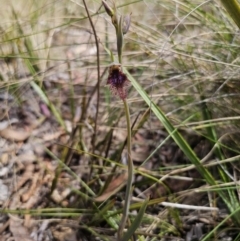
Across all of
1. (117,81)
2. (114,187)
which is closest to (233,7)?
(117,81)

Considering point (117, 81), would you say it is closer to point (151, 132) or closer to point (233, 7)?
point (233, 7)

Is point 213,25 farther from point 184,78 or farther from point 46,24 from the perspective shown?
point 46,24

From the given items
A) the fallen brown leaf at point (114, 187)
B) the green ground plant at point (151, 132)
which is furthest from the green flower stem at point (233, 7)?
the fallen brown leaf at point (114, 187)

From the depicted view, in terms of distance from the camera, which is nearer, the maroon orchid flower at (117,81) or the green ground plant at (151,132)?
the maroon orchid flower at (117,81)

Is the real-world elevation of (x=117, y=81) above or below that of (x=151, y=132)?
above

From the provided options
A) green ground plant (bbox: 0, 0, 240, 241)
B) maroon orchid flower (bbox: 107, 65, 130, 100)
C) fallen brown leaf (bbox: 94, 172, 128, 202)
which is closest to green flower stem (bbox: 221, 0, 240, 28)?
green ground plant (bbox: 0, 0, 240, 241)

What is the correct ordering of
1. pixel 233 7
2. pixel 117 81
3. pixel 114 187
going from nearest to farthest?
pixel 117 81 → pixel 233 7 → pixel 114 187

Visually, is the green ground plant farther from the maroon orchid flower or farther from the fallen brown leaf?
the maroon orchid flower

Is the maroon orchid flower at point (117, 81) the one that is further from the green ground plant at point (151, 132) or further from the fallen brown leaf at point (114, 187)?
the fallen brown leaf at point (114, 187)

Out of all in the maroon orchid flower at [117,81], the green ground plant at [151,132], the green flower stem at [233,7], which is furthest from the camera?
the green ground plant at [151,132]

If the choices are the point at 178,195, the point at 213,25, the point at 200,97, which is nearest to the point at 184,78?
the point at 200,97

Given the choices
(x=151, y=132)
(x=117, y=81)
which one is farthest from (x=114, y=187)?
(x=117, y=81)

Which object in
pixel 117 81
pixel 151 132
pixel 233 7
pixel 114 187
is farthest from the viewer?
pixel 151 132

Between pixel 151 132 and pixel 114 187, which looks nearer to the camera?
pixel 114 187
